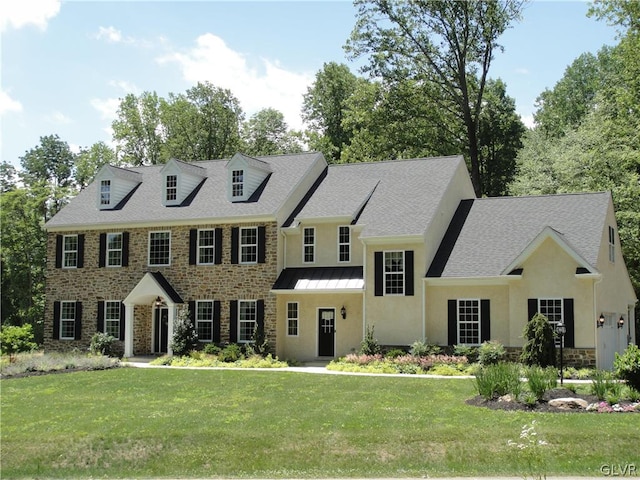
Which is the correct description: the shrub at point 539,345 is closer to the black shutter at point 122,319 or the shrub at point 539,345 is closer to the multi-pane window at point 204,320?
the multi-pane window at point 204,320

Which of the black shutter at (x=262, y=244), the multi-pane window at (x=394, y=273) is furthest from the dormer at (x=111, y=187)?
the multi-pane window at (x=394, y=273)

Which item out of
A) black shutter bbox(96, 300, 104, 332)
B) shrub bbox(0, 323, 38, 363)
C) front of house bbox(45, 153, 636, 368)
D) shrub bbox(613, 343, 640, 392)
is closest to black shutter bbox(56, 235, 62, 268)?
front of house bbox(45, 153, 636, 368)

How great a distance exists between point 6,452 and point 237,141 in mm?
43562

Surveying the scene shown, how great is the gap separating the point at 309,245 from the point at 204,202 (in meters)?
5.59

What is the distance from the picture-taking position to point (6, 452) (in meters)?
14.8

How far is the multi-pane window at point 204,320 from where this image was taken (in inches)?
1217

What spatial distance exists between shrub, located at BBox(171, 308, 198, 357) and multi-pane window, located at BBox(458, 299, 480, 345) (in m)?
11.2

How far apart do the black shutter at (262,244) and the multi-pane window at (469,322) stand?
8.40 meters

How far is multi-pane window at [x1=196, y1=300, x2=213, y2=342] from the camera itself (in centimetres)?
3092

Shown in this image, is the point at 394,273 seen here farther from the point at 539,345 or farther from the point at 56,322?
the point at 56,322

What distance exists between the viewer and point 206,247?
3152 cm

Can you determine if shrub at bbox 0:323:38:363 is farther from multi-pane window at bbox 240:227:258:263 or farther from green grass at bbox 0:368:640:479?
green grass at bbox 0:368:640:479

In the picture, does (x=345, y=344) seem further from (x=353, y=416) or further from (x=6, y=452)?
(x=6, y=452)

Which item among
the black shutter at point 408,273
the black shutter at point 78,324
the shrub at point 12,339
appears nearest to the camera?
the black shutter at point 408,273
